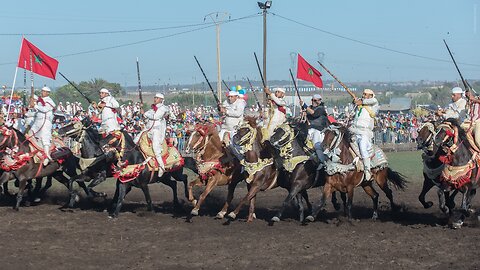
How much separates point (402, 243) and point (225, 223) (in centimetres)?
413

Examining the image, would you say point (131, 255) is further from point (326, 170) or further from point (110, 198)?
point (110, 198)

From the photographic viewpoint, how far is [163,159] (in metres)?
18.6

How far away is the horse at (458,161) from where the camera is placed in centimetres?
1554

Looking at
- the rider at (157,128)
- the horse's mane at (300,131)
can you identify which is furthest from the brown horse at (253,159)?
the rider at (157,128)

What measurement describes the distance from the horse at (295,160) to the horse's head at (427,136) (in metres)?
2.29

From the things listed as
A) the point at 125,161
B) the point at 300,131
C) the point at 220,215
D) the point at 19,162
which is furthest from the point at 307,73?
the point at 19,162

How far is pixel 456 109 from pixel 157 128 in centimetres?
695

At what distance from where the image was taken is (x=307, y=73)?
20.7 meters

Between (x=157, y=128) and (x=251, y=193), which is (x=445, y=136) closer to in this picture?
(x=251, y=193)

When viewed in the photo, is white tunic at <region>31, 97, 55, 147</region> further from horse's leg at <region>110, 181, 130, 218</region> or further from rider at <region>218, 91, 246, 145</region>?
rider at <region>218, 91, 246, 145</region>

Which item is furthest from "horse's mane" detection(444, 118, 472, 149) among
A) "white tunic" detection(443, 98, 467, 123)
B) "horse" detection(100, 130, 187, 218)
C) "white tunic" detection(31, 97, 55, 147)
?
"white tunic" detection(31, 97, 55, 147)

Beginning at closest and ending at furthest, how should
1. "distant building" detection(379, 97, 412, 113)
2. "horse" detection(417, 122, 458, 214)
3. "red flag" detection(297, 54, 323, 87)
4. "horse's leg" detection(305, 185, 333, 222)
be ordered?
"horse" detection(417, 122, 458, 214) < "horse's leg" detection(305, 185, 333, 222) < "red flag" detection(297, 54, 323, 87) < "distant building" detection(379, 97, 412, 113)

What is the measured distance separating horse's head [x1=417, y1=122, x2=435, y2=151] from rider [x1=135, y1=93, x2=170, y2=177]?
20.2 ft

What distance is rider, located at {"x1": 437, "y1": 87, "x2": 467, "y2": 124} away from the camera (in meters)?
16.7
